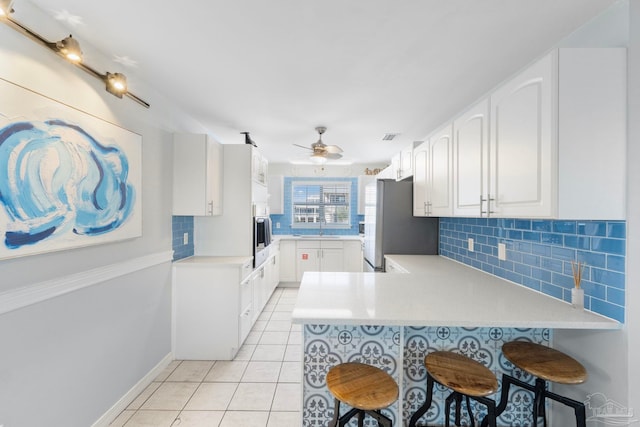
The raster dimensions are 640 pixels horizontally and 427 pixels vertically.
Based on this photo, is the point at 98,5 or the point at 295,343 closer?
the point at 98,5

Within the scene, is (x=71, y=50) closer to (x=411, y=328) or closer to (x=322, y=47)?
(x=322, y=47)

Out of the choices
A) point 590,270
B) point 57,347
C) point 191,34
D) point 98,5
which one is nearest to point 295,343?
point 57,347

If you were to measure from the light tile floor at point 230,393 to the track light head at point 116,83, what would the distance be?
7.39ft

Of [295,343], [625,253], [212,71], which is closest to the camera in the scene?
[625,253]

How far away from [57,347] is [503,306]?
2436 mm

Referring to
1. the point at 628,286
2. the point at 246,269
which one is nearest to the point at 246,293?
the point at 246,269

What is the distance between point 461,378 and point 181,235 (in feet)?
8.60

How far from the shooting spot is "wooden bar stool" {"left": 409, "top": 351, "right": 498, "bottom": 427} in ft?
3.86

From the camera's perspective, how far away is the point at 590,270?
135 centimetres

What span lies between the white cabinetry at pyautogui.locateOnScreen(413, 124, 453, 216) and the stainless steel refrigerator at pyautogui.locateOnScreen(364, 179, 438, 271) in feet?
0.53

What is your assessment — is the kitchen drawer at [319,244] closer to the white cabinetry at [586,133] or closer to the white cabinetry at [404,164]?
the white cabinetry at [404,164]

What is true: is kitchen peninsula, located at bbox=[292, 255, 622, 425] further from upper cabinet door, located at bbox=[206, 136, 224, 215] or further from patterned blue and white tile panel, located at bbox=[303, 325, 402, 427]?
A: upper cabinet door, located at bbox=[206, 136, 224, 215]

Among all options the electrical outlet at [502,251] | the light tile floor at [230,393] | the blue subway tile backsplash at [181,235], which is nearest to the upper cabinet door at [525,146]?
the electrical outlet at [502,251]

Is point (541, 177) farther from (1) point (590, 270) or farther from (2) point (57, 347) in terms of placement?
(2) point (57, 347)
